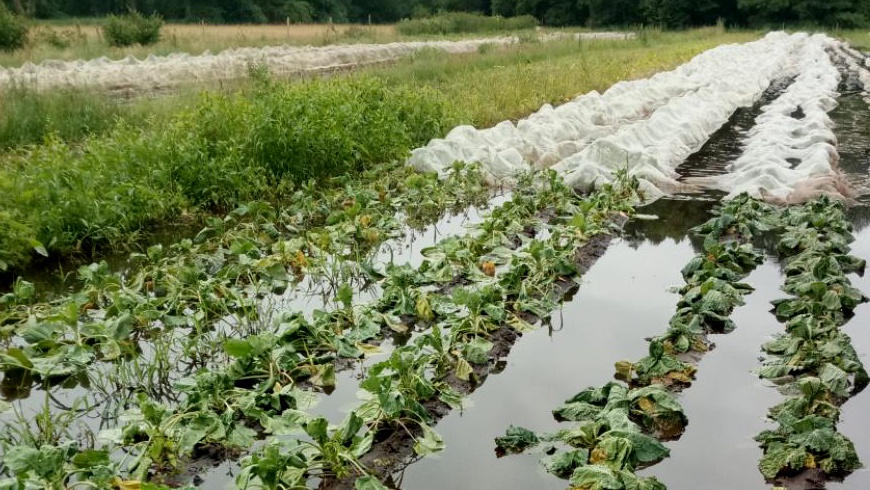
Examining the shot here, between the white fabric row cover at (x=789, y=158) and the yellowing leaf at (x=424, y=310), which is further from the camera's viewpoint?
the white fabric row cover at (x=789, y=158)

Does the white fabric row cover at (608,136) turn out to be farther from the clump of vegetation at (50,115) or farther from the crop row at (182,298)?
A: the clump of vegetation at (50,115)

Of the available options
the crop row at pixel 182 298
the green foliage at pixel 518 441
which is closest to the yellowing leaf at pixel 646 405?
the green foliage at pixel 518 441

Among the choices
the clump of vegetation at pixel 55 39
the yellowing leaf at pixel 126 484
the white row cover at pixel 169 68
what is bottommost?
the yellowing leaf at pixel 126 484

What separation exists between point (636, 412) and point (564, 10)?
50.6 m

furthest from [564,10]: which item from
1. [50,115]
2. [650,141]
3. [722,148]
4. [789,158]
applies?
[50,115]

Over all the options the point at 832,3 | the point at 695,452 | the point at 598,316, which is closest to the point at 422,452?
the point at 695,452

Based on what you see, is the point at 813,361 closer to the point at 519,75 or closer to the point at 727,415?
the point at 727,415

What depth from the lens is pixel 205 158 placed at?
610 centimetres

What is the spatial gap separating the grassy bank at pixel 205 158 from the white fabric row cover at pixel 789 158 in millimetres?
3229

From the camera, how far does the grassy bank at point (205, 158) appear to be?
513 centimetres

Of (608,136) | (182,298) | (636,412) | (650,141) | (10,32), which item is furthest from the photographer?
(10,32)

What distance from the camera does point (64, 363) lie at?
361cm

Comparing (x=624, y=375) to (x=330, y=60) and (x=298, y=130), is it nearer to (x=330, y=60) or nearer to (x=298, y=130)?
(x=298, y=130)

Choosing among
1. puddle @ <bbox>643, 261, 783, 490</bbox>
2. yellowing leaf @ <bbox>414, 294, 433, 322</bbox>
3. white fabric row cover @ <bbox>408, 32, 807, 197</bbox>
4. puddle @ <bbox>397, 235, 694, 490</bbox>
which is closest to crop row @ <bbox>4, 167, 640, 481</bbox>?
yellowing leaf @ <bbox>414, 294, 433, 322</bbox>
